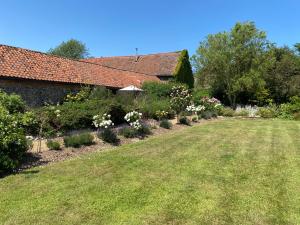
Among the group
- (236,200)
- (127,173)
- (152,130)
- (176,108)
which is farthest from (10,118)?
(176,108)

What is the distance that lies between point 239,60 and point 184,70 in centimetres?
736

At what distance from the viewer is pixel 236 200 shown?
21.5ft

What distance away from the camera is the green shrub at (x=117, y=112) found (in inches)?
621

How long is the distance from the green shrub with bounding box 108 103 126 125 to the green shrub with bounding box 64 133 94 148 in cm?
354

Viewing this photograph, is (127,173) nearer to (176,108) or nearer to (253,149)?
(253,149)

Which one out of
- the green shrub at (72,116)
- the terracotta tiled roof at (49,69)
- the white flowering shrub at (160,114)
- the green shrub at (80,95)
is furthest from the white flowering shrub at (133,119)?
the terracotta tiled roof at (49,69)

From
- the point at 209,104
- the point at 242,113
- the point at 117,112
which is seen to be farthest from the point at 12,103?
the point at 242,113

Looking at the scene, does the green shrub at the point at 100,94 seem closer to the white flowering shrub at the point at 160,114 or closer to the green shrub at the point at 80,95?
the green shrub at the point at 80,95

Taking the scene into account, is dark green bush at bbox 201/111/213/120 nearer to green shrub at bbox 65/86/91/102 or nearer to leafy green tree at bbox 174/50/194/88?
green shrub at bbox 65/86/91/102

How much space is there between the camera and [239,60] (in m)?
34.6

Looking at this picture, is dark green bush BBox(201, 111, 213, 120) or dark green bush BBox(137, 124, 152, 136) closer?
dark green bush BBox(137, 124, 152, 136)

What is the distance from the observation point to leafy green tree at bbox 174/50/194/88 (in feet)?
124

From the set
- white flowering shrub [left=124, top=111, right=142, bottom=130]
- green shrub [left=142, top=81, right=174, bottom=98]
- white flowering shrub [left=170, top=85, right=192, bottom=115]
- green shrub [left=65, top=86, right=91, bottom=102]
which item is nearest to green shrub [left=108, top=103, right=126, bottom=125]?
white flowering shrub [left=124, top=111, right=142, bottom=130]

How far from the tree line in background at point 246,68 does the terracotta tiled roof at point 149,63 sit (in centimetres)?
350
